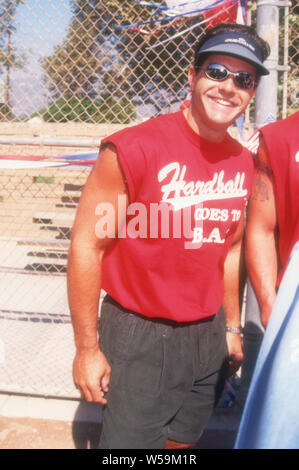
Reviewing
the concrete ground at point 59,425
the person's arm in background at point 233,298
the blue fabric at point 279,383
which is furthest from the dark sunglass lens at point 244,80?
the concrete ground at point 59,425

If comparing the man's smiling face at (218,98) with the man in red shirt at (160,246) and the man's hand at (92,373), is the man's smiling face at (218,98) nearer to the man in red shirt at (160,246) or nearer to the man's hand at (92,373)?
the man in red shirt at (160,246)

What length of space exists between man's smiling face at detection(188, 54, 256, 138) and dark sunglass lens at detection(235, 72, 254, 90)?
15 mm

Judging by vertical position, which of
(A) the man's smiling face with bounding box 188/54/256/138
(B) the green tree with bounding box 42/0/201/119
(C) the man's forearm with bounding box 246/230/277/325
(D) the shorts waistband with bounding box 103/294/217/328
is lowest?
(D) the shorts waistband with bounding box 103/294/217/328

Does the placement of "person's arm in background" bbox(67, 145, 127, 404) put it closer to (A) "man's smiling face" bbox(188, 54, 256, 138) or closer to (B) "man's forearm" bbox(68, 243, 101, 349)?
(B) "man's forearm" bbox(68, 243, 101, 349)

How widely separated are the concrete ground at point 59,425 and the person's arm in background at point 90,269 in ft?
4.16

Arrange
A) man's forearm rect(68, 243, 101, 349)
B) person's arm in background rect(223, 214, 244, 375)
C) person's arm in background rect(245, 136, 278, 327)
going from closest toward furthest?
man's forearm rect(68, 243, 101, 349) < person's arm in background rect(245, 136, 278, 327) < person's arm in background rect(223, 214, 244, 375)

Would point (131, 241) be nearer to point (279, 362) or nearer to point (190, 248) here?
point (190, 248)

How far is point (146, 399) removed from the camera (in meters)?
1.81

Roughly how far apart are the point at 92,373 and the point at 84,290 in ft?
1.16

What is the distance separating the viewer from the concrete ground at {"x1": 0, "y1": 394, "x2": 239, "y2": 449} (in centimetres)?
279

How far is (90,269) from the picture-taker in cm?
169

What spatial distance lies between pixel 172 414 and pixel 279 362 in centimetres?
88

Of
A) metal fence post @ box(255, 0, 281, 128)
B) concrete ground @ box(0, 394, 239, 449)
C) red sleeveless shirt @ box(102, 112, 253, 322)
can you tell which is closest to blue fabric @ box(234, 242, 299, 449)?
red sleeveless shirt @ box(102, 112, 253, 322)

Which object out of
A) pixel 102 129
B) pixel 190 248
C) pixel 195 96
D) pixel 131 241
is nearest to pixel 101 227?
pixel 131 241
